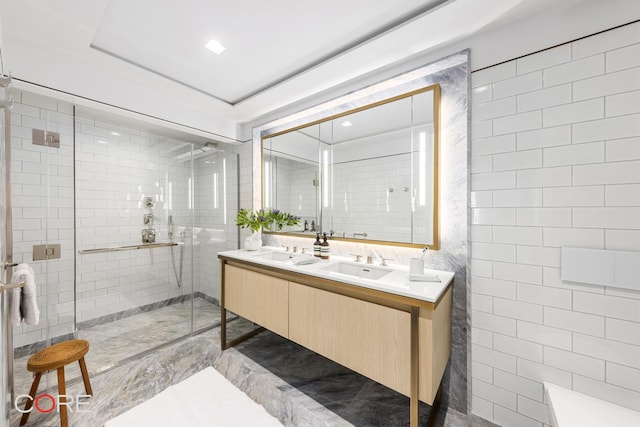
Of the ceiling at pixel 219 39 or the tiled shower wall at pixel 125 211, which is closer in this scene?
the ceiling at pixel 219 39

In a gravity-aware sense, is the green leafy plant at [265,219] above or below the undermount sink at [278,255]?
above

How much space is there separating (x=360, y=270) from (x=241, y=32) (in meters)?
1.92

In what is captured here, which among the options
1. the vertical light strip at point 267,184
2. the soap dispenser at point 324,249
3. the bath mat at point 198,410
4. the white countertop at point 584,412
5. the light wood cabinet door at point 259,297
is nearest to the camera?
the white countertop at point 584,412

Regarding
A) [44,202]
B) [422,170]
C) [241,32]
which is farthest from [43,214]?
[422,170]

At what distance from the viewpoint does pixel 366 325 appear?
57.6 inches

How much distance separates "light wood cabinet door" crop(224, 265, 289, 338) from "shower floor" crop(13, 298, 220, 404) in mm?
794

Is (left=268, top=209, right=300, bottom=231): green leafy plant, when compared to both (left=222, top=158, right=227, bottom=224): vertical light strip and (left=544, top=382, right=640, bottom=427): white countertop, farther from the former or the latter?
(left=544, top=382, right=640, bottom=427): white countertop

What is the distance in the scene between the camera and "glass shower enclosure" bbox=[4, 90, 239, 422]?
1852 millimetres

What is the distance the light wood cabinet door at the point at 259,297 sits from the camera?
1942 millimetres

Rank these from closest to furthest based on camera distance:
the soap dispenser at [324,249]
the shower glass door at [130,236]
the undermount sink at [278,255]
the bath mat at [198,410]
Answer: the bath mat at [198,410]
the soap dispenser at [324,249]
the shower glass door at [130,236]
the undermount sink at [278,255]

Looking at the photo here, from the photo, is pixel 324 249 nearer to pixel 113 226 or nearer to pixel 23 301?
pixel 23 301

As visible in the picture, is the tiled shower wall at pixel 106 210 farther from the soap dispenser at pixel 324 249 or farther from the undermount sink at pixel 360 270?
the undermount sink at pixel 360 270

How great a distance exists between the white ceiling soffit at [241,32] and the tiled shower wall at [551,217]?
80 centimetres

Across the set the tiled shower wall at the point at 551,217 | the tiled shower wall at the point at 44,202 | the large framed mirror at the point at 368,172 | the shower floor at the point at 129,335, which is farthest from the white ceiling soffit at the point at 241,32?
the shower floor at the point at 129,335
